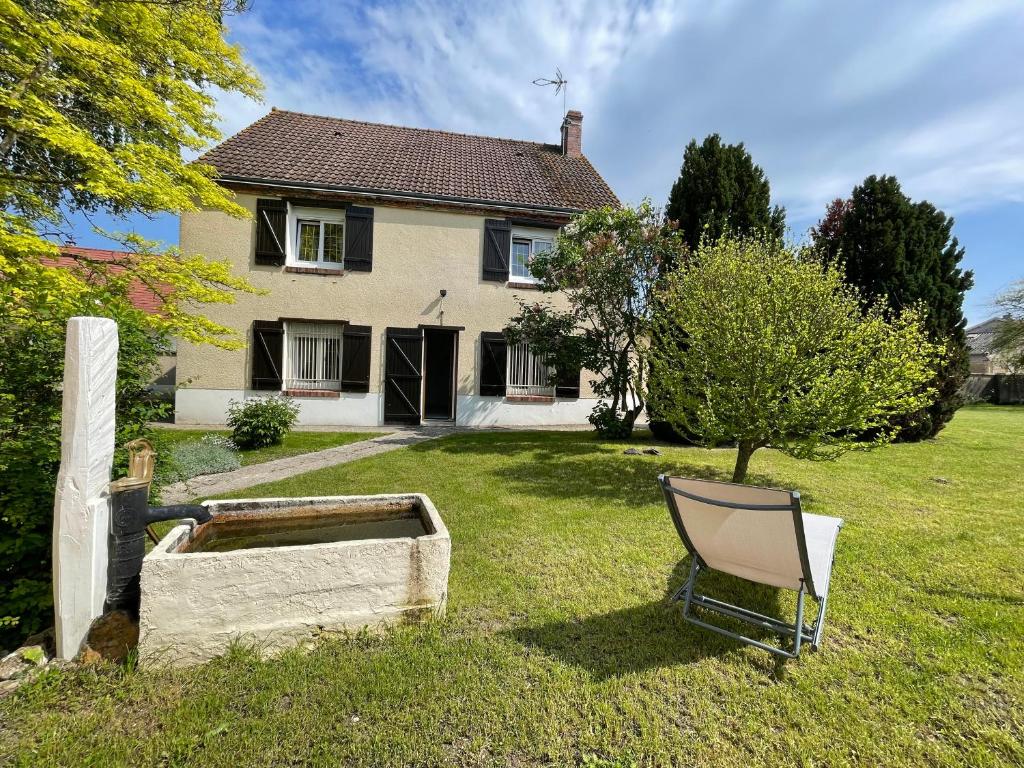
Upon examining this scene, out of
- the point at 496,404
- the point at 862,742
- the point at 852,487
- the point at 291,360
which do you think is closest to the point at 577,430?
the point at 496,404

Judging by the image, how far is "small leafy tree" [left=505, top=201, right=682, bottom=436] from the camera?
852 cm

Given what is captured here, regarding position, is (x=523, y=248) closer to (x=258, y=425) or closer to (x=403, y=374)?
(x=403, y=374)

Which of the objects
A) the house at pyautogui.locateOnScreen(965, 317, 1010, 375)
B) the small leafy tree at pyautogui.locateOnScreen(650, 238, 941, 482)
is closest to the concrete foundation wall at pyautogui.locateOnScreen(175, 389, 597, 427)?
the small leafy tree at pyautogui.locateOnScreen(650, 238, 941, 482)

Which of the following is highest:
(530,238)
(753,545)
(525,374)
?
(530,238)

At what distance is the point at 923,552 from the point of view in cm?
383

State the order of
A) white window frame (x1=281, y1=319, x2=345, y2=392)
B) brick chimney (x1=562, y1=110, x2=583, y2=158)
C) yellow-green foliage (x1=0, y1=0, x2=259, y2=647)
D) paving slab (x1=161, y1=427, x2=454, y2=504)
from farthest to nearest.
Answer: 1. brick chimney (x1=562, y1=110, x2=583, y2=158)
2. white window frame (x1=281, y1=319, x2=345, y2=392)
3. paving slab (x1=161, y1=427, x2=454, y2=504)
4. yellow-green foliage (x1=0, y1=0, x2=259, y2=647)

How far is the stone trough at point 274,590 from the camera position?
223 centimetres

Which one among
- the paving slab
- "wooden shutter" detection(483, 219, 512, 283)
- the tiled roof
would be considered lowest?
the paving slab

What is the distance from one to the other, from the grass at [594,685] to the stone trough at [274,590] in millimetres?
116

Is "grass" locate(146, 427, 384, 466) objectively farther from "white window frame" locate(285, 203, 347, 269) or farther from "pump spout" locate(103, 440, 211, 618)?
"pump spout" locate(103, 440, 211, 618)

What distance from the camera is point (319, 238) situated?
11227 millimetres

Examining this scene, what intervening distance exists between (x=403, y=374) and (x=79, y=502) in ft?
29.9

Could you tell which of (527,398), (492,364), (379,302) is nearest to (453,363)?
(492,364)

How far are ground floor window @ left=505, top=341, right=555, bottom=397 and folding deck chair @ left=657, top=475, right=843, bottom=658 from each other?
913 centimetres
